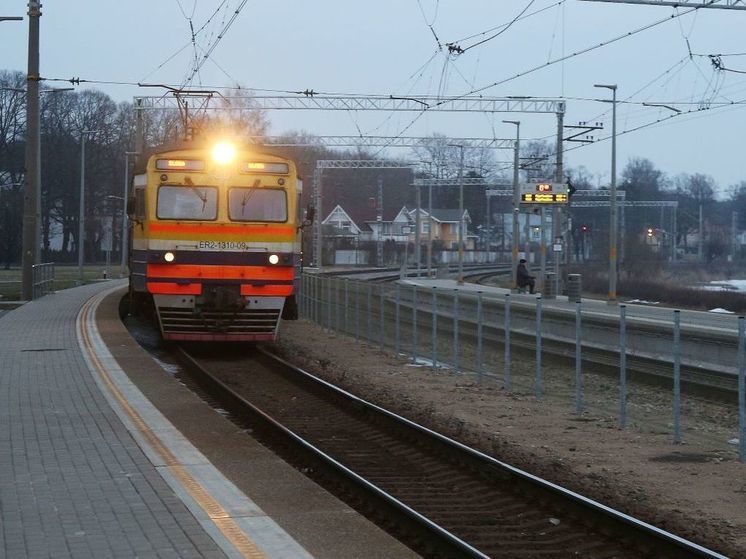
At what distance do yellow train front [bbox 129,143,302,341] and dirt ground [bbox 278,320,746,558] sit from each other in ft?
5.56

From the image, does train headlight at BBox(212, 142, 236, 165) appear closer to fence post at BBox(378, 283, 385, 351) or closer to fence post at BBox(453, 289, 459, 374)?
fence post at BBox(378, 283, 385, 351)

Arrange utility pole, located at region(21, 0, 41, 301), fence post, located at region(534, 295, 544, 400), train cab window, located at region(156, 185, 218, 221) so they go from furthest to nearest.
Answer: utility pole, located at region(21, 0, 41, 301), train cab window, located at region(156, 185, 218, 221), fence post, located at region(534, 295, 544, 400)

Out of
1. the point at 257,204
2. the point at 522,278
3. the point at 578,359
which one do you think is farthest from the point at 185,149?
the point at 522,278

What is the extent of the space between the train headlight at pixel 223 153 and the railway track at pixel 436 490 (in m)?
5.61

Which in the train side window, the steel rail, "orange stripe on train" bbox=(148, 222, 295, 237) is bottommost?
the steel rail

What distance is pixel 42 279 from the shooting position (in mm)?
37344

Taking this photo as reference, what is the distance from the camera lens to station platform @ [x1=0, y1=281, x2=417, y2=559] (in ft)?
22.2

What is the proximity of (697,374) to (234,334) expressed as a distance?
8.46 meters

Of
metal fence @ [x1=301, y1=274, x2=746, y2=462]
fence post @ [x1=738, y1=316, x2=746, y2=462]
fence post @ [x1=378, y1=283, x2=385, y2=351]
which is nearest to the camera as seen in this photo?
fence post @ [x1=738, y1=316, x2=746, y2=462]

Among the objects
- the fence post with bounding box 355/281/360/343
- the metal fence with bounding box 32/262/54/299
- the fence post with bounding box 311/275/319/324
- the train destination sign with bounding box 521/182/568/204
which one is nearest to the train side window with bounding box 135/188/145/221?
the fence post with bounding box 355/281/360/343

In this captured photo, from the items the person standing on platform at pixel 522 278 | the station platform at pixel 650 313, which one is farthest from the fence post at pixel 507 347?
the person standing on platform at pixel 522 278

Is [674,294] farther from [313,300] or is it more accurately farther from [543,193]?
[313,300]

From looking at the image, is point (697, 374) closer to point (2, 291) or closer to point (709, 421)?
point (709, 421)

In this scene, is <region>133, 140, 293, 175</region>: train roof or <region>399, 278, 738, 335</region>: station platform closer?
<region>399, 278, 738, 335</region>: station platform
